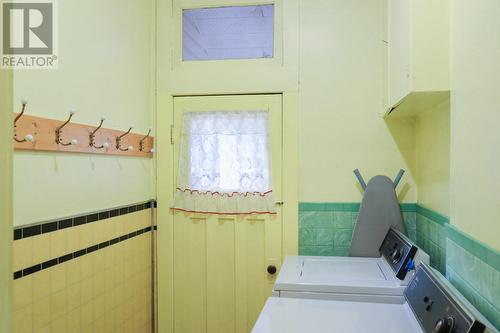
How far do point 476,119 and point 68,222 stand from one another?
1.60m

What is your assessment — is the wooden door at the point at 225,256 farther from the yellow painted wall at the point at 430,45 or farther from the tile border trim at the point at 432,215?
the yellow painted wall at the point at 430,45

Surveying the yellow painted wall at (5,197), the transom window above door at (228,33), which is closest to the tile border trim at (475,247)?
the yellow painted wall at (5,197)

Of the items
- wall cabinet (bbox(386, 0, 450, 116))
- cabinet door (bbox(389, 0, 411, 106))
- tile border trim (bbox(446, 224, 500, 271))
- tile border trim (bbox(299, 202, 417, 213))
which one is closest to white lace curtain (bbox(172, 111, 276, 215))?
tile border trim (bbox(299, 202, 417, 213))

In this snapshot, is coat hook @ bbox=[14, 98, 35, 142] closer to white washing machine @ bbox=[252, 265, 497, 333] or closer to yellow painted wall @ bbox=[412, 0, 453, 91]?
white washing machine @ bbox=[252, 265, 497, 333]

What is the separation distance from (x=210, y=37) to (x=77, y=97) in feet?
3.37

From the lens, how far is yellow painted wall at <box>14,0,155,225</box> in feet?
4.61

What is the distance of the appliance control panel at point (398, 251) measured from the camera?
5.15ft

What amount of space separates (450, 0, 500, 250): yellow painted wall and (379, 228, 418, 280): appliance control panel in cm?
35

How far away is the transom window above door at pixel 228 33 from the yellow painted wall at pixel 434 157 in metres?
1.02

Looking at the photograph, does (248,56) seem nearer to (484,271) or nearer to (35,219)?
(35,219)

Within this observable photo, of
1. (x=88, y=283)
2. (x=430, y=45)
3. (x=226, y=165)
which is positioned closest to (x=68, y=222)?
(x=88, y=283)

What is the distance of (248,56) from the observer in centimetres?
229

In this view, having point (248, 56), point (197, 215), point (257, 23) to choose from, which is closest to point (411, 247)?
point (197, 215)

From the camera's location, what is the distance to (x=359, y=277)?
5.43 ft
